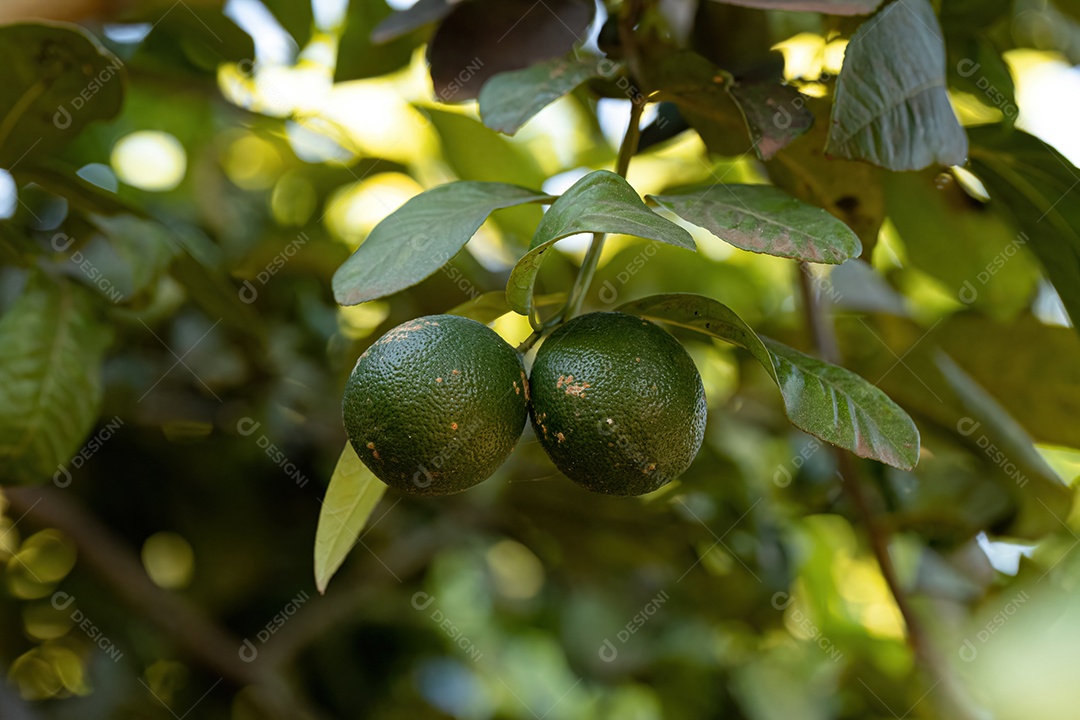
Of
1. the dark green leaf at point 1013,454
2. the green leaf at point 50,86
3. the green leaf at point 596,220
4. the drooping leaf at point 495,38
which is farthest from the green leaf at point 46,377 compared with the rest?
the dark green leaf at point 1013,454

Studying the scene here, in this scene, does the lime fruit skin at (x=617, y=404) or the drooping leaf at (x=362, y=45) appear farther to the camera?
the drooping leaf at (x=362, y=45)

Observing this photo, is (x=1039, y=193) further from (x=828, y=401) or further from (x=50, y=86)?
(x=50, y=86)

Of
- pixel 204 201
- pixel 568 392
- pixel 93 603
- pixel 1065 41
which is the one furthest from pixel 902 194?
pixel 93 603

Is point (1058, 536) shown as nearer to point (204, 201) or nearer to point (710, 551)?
point (710, 551)

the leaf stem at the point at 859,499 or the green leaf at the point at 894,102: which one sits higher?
the green leaf at the point at 894,102

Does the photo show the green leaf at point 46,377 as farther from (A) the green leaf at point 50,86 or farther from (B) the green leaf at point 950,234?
(B) the green leaf at point 950,234

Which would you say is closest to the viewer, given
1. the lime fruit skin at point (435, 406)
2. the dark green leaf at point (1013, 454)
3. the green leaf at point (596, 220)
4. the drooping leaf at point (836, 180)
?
the green leaf at point (596, 220)

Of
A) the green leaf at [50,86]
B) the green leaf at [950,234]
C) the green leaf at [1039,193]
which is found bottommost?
the green leaf at [950,234]
